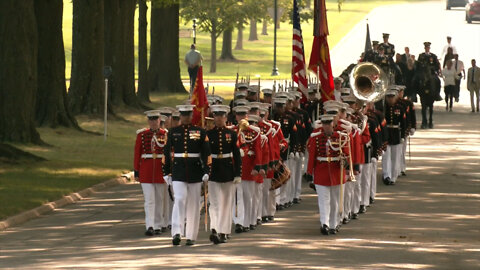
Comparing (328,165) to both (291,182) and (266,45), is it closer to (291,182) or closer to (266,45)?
(291,182)

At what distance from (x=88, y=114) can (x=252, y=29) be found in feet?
240

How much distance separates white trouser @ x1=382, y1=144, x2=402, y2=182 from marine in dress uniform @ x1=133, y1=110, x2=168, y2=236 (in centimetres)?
870

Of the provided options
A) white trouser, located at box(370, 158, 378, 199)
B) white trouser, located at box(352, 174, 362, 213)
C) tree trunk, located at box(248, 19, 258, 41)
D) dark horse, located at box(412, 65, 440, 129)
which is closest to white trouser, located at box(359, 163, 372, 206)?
white trouser, located at box(352, 174, 362, 213)

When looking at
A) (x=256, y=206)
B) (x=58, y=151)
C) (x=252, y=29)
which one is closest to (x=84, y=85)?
(x=58, y=151)

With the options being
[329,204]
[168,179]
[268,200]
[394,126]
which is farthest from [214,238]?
[394,126]

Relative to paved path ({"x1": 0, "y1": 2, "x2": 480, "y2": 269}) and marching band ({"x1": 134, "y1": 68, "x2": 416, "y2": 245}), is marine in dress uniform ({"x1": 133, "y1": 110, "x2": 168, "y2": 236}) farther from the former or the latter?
paved path ({"x1": 0, "y1": 2, "x2": 480, "y2": 269})

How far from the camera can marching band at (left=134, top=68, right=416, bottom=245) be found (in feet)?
61.1

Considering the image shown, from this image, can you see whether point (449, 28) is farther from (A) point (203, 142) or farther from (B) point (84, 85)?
(A) point (203, 142)

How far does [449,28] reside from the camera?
97.4 meters

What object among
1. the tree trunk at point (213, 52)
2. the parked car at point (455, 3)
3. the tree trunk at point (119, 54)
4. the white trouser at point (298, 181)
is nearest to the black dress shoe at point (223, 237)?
the white trouser at point (298, 181)

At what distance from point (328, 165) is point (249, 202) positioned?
1316 mm

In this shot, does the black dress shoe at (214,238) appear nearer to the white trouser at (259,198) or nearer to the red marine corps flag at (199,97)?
the white trouser at (259,198)

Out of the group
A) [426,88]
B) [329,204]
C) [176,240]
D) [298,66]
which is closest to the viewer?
[176,240]

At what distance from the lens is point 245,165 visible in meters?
20.7
